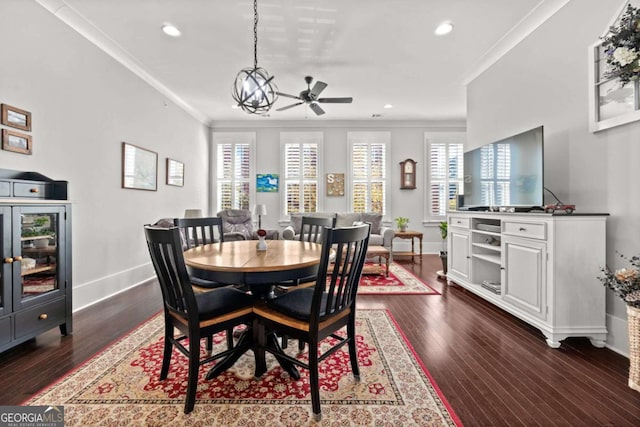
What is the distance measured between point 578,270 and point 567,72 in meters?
1.78

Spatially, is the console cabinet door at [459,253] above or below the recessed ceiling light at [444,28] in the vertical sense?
below

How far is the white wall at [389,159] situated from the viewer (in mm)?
6227

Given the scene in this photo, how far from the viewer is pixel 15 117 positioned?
2.25 meters

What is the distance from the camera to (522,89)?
9.89 ft

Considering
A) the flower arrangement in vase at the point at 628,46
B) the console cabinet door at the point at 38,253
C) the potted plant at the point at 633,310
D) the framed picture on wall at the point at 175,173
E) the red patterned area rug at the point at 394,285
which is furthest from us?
the framed picture on wall at the point at 175,173

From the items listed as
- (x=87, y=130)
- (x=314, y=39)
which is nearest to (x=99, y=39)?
(x=87, y=130)

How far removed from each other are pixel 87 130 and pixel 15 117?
2.33 feet

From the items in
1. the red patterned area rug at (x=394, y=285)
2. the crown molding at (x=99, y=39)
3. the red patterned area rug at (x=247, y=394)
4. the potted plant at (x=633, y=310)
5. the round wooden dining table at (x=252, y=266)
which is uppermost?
the crown molding at (x=99, y=39)

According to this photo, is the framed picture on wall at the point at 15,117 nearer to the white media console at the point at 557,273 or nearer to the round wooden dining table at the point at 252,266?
the round wooden dining table at the point at 252,266

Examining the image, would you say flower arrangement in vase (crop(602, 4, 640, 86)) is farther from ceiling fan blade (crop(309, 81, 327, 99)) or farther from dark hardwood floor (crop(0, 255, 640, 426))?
ceiling fan blade (crop(309, 81, 327, 99))

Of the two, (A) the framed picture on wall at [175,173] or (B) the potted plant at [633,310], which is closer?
(B) the potted plant at [633,310]

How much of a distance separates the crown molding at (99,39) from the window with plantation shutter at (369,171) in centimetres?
378

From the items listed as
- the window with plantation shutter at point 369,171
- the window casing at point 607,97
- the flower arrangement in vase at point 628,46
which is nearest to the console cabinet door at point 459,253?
the window casing at point 607,97

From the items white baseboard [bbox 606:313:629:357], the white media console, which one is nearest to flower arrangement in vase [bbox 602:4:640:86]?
the white media console
